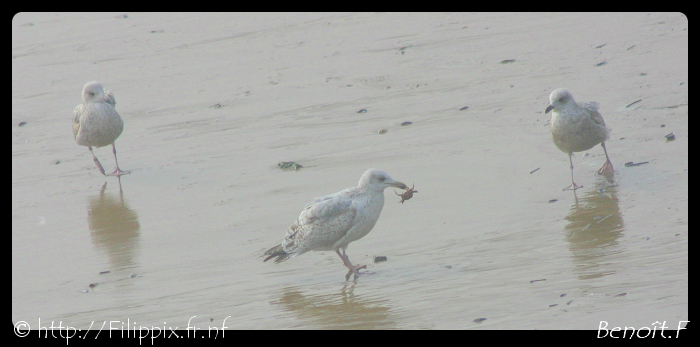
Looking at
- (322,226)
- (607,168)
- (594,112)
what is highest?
(594,112)

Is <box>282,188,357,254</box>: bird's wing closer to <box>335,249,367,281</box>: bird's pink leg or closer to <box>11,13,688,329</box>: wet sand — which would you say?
<box>335,249,367,281</box>: bird's pink leg

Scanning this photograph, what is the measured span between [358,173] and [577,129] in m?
2.06

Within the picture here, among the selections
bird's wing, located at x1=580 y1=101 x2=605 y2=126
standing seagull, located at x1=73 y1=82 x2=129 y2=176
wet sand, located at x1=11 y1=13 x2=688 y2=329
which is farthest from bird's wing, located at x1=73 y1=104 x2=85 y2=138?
bird's wing, located at x1=580 y1=101 x2=605 y2=126

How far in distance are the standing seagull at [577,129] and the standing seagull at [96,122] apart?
14.5 ft

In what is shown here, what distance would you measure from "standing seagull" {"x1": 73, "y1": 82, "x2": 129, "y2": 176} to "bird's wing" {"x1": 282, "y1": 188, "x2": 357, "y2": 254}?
3.42 m

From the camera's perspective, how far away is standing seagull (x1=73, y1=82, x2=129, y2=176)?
9.73 metres

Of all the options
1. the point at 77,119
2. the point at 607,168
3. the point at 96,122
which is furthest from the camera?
the point at 77,119

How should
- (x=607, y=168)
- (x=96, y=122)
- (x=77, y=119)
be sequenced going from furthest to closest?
(x=77, y=119), (x=96, y=122), (x=607, y=168)

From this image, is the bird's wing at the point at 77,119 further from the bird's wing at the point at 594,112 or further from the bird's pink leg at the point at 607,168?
the bird's pink leg at the point at 607,168

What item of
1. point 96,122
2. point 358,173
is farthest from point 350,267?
point 96,122

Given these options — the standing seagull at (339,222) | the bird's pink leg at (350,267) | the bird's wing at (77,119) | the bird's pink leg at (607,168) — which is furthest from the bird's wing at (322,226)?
the bird's wing at (77,119)

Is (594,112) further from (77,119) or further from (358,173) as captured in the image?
(77,119)

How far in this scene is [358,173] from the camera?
859 centimetres
